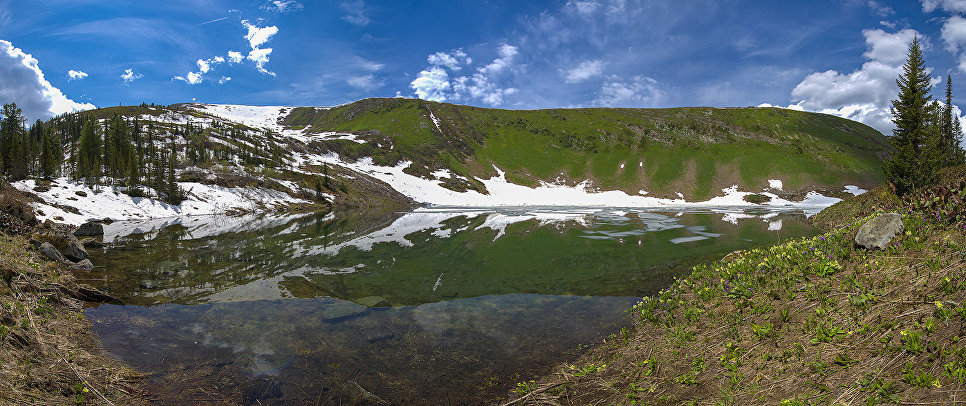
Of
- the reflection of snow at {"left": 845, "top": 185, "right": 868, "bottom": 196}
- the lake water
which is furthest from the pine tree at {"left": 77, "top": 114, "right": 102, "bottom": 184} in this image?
the reflection of snow at {"left": 845, "top": 185, "right": 868, "bottom": 196}

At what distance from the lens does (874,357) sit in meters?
4.91

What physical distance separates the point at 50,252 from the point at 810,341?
80.1ft


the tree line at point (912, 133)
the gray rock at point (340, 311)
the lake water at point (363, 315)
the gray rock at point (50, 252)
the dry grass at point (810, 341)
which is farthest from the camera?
the tree line at point (912, 133)

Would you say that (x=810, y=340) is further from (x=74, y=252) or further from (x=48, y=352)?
(x=74, y=252)

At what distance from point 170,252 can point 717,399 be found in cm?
2899

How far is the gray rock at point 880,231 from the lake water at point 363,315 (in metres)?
5.81

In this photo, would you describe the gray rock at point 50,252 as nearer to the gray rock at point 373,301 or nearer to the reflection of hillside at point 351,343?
the reflection of hillside at point 351,343

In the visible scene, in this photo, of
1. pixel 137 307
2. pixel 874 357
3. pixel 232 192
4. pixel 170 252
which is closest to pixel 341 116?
pixel 232 192

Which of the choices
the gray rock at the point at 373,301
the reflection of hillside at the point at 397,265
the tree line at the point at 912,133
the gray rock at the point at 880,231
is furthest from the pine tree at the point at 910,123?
the gray rock at the point at 373,301

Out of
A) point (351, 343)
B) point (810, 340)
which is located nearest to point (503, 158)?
point (351, 343)

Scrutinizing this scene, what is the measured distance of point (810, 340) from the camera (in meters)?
5.82

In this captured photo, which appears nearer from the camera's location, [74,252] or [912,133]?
[74,252]

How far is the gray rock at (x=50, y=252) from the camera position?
15074 millimetres

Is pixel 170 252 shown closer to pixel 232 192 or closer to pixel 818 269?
pixel 818 269
